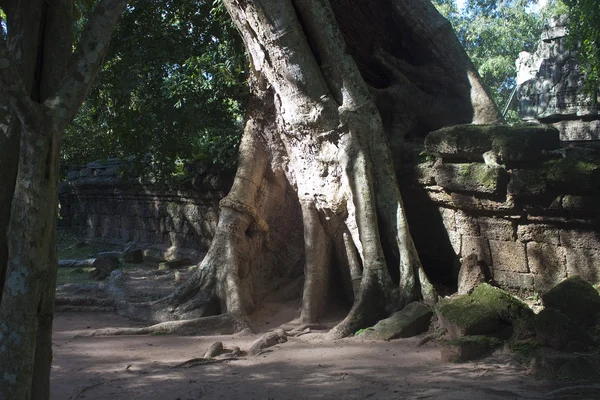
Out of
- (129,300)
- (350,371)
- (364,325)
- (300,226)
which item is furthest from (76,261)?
(350,371)

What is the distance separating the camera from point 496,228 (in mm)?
5777

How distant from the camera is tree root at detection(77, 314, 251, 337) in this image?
5668 mm

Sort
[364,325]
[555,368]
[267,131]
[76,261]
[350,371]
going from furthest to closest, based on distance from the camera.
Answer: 1. [76,261]
2. [267,131]
3. [364,325]
4. [350,371]
5. [555,368]

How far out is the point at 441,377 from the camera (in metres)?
3.99

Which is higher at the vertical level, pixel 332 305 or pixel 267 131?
pixel 267 131

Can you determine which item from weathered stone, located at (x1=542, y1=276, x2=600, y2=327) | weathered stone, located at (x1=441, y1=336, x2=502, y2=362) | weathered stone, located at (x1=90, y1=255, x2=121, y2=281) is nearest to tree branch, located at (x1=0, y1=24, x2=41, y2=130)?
weathered stone, located at (x1=441, y1=336, x2=502, y2=362)

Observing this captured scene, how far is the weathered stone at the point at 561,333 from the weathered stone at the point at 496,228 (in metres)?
1.57

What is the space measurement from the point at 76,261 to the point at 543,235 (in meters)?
7.93

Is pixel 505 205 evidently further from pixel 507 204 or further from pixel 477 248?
pixel 477 248

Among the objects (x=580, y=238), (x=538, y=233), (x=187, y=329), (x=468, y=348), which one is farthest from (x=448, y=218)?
(x=187, y=329)

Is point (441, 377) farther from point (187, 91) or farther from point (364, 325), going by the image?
point (187, 91)

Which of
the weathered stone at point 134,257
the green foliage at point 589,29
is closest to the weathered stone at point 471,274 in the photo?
the green foliage at point 589,29

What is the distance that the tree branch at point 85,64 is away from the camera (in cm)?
299

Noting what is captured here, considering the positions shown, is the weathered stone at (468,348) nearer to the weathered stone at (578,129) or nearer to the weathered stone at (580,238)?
the weathered stone at (580,238)
